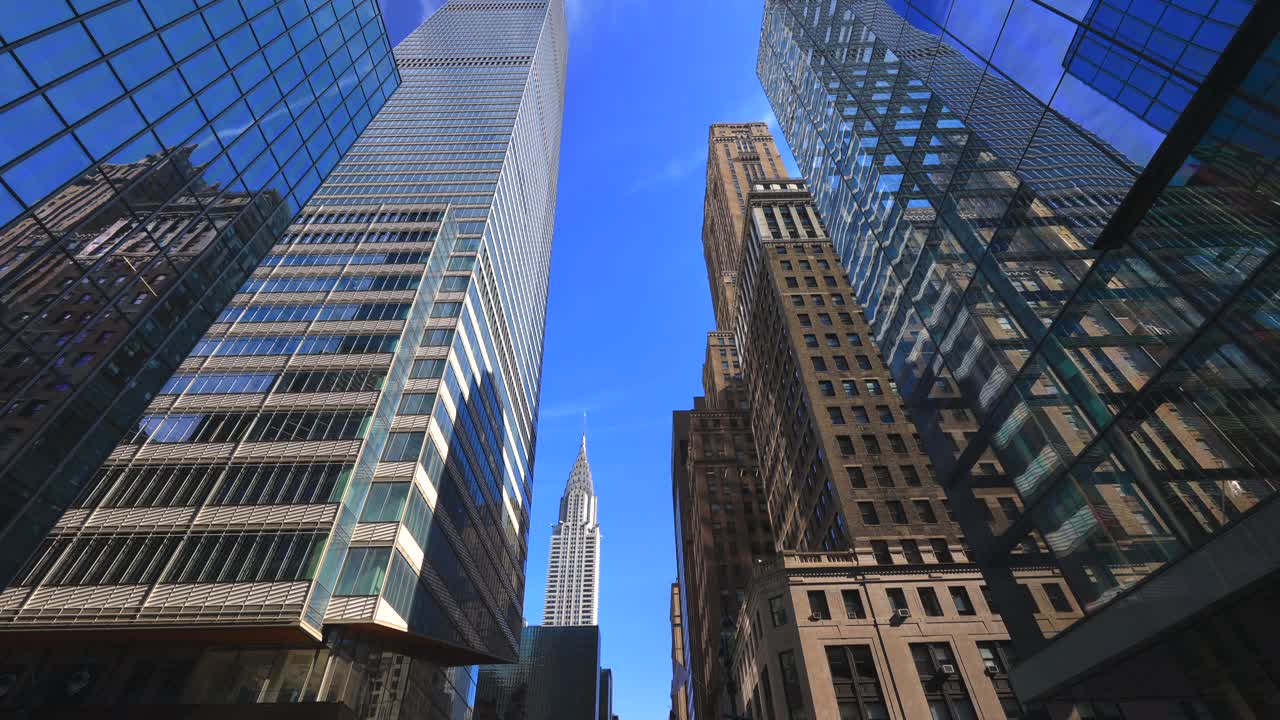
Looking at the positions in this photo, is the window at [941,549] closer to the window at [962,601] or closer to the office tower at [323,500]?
the window at [962,601]

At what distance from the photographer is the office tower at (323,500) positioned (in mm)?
27266

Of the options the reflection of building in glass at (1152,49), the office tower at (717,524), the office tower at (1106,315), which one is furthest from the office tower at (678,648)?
the reflection of building in glass at (1152,49)

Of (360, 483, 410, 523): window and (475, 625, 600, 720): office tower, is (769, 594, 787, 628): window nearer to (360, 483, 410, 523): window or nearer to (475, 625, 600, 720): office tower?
(360, 483, 410, 523): window

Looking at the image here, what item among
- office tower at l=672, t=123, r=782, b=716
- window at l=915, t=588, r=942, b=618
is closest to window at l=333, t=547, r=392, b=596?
office tower at l=672, t=123, r=782, b=716

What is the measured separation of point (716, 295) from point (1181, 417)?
Result: 13673 cm

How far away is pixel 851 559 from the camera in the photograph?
39.4 m

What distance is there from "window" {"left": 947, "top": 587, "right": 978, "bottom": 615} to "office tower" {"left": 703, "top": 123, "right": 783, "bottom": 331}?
84.3 meters

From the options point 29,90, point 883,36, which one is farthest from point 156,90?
point 883,36

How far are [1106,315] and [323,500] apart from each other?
35.3 m

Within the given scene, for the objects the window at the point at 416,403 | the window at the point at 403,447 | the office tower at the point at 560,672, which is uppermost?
the office tower at the point at 560,672

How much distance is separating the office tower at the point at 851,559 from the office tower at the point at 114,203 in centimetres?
2862

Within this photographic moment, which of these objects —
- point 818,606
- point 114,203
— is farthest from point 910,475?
point 114,203

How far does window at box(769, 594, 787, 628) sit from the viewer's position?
37219 mm

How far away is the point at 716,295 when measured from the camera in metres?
149
